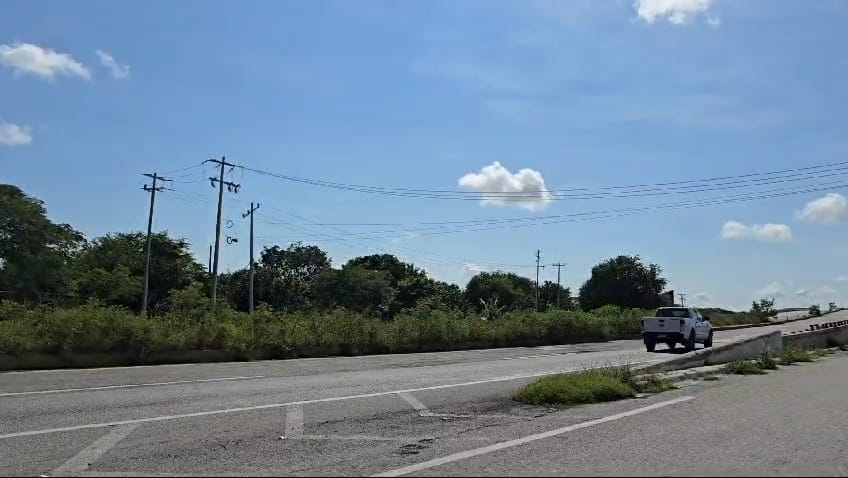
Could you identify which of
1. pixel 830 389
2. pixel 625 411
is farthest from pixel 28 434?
pixel 830 389

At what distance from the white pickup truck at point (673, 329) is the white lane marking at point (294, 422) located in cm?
2284

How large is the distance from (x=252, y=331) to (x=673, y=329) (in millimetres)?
17151

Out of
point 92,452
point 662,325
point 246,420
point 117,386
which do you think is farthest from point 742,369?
point 92,452

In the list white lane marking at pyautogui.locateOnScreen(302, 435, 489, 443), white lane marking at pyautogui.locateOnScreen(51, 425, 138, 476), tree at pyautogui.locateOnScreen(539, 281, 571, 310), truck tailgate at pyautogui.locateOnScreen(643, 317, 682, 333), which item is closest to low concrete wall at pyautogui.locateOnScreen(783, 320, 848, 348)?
truck tailgate at pyautogui.locateOnScreen(643, 317, 682, 333)

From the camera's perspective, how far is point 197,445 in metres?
8.48

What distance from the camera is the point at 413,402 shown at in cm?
1252

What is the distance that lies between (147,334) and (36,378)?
514cm

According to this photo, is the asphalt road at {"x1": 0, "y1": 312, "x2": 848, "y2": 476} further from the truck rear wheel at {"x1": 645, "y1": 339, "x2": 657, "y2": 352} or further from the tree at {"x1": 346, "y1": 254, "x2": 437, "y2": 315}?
the tree at {"x1": 346, "y1": 254, "x2": 437, "y2": 315}

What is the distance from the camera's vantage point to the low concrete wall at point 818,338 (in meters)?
27.4

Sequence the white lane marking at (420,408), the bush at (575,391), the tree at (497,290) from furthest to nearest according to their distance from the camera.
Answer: the tree at (497,290) → the bush at (575,391) → the white lane marking at (420,408)

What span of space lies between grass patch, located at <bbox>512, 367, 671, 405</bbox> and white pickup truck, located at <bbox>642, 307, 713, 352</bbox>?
1758 centimetres

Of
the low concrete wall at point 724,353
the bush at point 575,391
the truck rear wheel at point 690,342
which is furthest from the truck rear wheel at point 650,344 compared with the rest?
the bush at point 575,391

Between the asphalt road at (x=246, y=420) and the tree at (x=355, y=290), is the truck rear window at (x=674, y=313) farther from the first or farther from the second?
the tree at (x=355, y=290)

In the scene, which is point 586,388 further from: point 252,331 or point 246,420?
point 252,331
